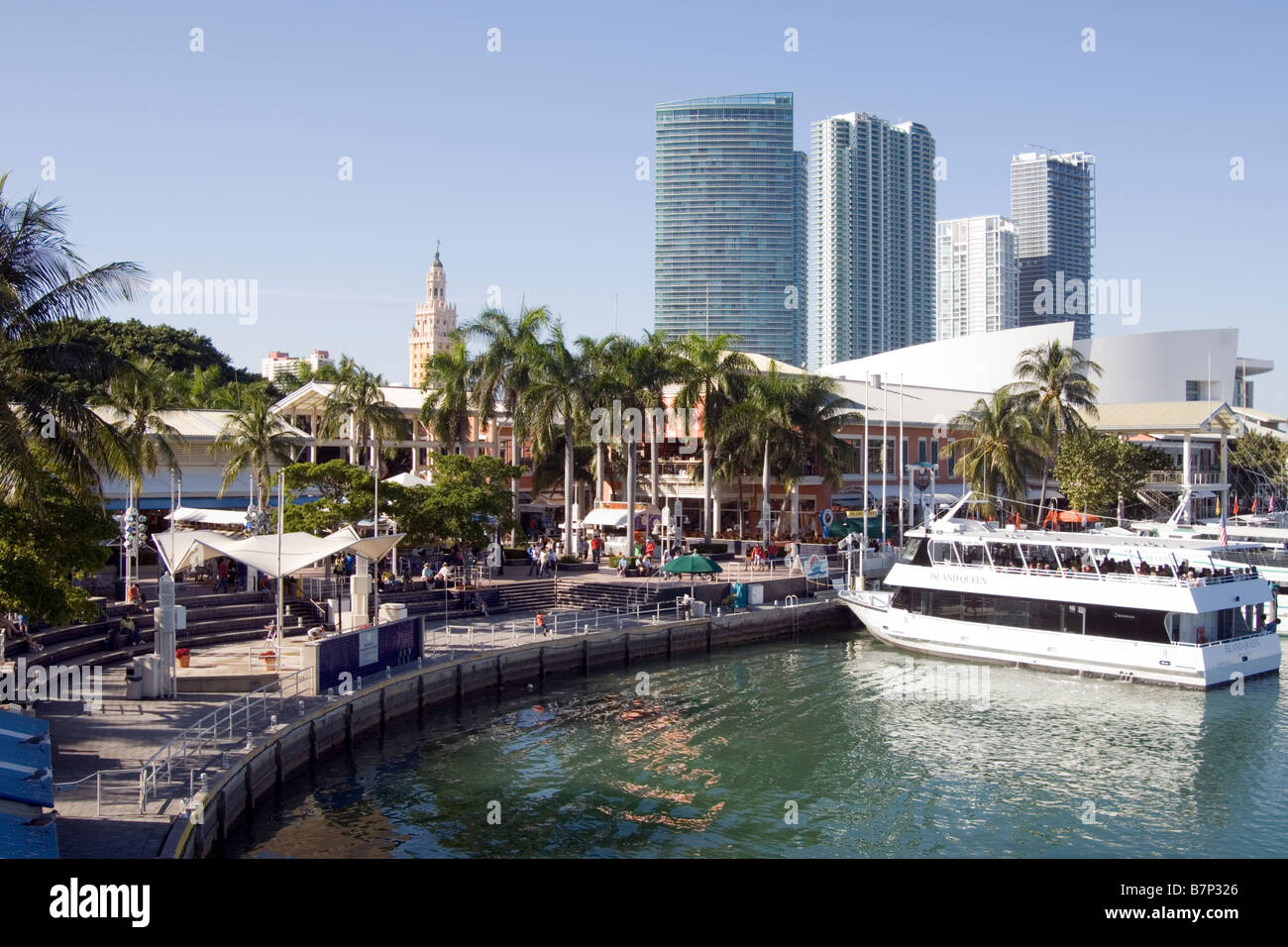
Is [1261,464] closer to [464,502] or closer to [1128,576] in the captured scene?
[1128,576]

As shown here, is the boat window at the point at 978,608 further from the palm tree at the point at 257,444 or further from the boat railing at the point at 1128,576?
the palm tree at the point at 257,444

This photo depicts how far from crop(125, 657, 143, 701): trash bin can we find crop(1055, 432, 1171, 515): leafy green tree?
55.3 meters

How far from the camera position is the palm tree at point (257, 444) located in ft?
161

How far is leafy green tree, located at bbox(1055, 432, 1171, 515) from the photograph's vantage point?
6662 centimetres

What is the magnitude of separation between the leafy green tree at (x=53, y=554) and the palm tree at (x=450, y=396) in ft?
98.9

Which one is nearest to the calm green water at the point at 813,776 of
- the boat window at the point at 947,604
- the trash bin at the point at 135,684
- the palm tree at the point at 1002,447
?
the trash bin at the point at 135,684

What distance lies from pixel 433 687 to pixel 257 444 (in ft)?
67.5

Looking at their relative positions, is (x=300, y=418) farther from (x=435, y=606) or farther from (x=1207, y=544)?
(x=1207, y=544)

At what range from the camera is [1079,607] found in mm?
40250

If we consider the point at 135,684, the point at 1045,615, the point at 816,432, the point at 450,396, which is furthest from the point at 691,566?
the point at 135,684

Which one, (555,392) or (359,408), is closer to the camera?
(555,392)

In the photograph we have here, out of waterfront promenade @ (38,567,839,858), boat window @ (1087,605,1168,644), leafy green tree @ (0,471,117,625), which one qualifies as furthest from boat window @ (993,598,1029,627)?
leafy green tree @ (0,471,117,625)

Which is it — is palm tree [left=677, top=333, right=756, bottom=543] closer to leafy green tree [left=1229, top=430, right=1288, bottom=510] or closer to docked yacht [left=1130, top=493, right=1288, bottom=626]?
docked yacht [left=1130, top=493, right=1288, bottom=626]
